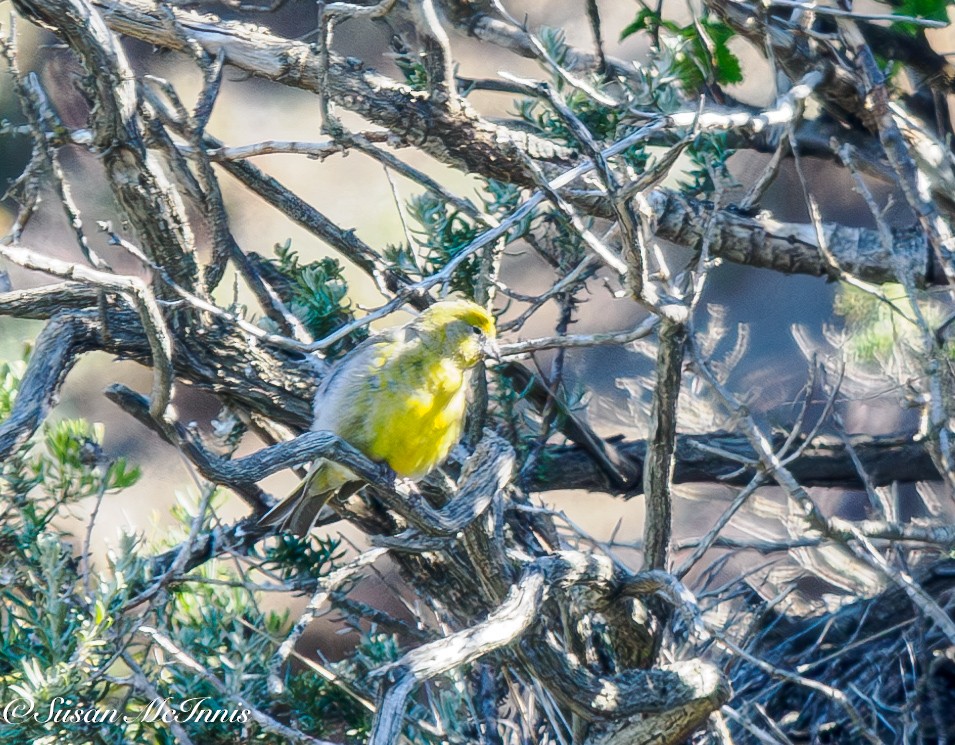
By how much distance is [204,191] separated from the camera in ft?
10.5

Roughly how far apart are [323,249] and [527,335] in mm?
1218

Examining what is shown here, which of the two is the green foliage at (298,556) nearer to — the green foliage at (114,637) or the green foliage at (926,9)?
the green foliage at (114,637)

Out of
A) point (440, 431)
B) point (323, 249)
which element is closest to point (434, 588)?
point (440, 431)

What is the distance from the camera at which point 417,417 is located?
272 centimetres

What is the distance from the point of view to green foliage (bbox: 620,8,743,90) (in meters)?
3.57

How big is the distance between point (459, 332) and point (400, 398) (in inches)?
10.4

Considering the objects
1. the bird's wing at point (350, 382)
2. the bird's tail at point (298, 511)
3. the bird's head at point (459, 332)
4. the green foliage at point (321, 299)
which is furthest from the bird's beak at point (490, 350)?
the green foliage at point (321, 299)

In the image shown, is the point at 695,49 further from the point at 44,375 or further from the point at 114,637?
the point at 114,637

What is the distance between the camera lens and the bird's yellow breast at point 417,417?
2711 mm

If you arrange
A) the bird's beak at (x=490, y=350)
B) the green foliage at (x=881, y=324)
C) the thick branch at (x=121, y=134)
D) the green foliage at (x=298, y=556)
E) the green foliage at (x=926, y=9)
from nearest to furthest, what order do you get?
1. the thick branch at (x=121, y=134)
2. the bird's beak at (x=490, y=350)
3. the green foliage at (x=298, y=556)
4. the green foliage at (x=926, y=9)
5. the green foliage at (x=881, y=324)

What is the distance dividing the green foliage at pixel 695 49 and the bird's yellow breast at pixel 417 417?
1506mm

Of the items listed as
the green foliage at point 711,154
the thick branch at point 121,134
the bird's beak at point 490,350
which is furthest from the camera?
the green foliage at point 711,154

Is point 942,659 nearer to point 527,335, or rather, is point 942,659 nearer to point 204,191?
point 527,335

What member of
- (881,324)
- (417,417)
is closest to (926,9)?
(881,324)
